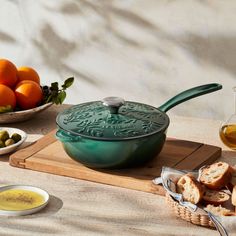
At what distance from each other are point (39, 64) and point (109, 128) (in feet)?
6.27

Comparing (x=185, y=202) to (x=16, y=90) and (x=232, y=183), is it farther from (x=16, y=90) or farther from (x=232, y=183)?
(x=16, y=90)

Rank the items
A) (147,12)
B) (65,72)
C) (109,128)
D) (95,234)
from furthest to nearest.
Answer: (65,72)
(147,12)
(109,128)
(95,234)

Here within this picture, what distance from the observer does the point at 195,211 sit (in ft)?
4.37

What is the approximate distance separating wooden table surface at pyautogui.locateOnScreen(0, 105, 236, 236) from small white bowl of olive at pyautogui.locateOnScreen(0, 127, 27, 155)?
34 mm

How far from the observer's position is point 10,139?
1.75m

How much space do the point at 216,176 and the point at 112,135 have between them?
10.3 inches

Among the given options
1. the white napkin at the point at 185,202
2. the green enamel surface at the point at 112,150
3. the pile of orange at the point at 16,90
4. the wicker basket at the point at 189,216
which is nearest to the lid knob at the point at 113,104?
the green enamel surface at the point at 112,150

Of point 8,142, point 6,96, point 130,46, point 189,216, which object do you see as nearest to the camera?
point 189,216

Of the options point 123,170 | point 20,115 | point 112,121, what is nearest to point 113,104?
point 112,121

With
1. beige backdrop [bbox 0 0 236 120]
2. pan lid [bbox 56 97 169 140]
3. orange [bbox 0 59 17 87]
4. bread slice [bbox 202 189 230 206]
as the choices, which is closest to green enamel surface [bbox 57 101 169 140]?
pan lid [bbox 56 97 169 140]

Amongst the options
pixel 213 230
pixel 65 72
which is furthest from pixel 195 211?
pixel 65 72

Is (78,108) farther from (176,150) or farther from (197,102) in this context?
(197,102)

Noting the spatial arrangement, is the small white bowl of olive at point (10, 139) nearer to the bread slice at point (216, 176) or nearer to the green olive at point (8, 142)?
the green olive at point (8, 142)

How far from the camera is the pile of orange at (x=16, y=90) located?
6.33 ft
